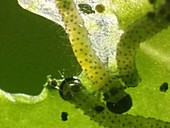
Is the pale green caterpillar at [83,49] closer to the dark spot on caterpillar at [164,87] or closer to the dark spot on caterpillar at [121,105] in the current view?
the dark spot on caterpillar at [121,105]

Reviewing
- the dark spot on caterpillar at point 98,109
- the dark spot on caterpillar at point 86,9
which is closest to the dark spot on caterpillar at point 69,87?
the dark spot on caterpillar at point 98,109

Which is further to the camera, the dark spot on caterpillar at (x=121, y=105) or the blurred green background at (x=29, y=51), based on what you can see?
the blurred green background at (x=29, y=51)

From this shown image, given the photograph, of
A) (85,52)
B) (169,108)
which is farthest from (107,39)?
(169,108)

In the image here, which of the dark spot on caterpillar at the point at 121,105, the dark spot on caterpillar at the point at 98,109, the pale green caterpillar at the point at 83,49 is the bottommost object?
the dark spot on caterpillar at the point at 98,109

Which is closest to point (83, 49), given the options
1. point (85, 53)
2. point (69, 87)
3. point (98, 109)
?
point (85, 53)

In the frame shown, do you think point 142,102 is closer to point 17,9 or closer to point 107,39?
point 107,39

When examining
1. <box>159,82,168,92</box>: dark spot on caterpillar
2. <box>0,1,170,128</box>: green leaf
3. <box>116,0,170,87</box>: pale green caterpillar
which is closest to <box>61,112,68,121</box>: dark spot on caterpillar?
<box>0,1,170,128</box>: green leaf

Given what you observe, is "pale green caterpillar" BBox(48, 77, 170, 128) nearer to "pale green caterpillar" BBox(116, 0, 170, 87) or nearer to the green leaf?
the green leaf
